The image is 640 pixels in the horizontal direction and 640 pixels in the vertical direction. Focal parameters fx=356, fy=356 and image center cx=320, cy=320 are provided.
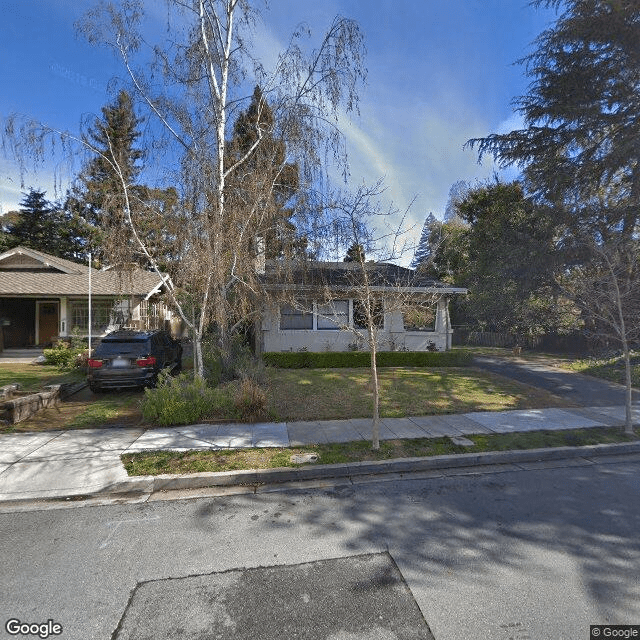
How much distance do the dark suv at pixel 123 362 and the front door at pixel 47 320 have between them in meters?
11.3

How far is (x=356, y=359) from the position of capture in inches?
498

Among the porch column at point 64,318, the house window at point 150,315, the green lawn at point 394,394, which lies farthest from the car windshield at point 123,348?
the house window at point 150,315

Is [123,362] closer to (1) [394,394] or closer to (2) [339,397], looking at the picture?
(2) [339,397]

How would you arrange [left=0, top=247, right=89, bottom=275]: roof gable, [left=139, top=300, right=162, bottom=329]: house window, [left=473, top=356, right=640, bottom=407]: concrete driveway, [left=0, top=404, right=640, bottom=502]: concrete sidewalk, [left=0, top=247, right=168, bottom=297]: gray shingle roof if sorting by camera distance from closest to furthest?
[left=0, top=404, right=640, bottom=502]: concrete sidewalk → [left=473, top=356, right=640, bottom=407]: concrete driveway → [left=0, top=247, right=168, bottom=297]: gray shingle roof → [left=0, top=247, right=89, bottom=275]: roof gable → [left=139, top=300, right=162, bottom=329]: house window

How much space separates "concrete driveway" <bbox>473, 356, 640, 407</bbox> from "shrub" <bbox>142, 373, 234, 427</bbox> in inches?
334

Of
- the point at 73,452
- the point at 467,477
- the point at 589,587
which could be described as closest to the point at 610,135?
the point at 467,477

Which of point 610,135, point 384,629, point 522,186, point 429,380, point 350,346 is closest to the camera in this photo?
point 384,629

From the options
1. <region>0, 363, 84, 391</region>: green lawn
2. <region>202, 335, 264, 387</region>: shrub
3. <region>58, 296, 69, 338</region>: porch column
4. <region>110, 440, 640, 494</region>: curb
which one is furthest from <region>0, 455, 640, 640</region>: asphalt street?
<region>58, 296, 69, 338</region>: porch column

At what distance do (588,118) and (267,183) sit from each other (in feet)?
41.9

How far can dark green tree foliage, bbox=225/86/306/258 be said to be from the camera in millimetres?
7895

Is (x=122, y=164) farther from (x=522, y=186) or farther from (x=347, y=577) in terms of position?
(x=522, y=186)

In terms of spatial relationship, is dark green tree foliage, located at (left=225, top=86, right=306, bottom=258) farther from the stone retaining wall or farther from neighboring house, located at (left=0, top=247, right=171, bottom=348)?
neighboring house, located at (left=0, top=247, right=171, bottom=348)

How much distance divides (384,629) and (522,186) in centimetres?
1711

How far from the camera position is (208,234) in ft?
23.4
